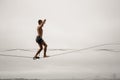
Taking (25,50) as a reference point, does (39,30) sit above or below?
above

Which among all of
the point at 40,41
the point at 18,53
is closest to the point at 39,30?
the point at 40,41

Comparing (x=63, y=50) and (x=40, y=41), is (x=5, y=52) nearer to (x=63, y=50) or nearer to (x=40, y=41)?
(x=63, y=50)

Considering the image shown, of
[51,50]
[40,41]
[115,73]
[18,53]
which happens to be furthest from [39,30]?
[115,73]

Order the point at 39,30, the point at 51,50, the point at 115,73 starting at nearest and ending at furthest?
the point at 39,30
the point at 51,50
the point at 115,73

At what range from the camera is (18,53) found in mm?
9688

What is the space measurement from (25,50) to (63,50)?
1.13 metres

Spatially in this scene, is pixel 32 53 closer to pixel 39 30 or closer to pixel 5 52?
pixel 5 52

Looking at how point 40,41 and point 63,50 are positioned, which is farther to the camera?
point 63,50

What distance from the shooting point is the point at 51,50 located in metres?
9.20

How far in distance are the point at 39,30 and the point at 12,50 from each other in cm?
242

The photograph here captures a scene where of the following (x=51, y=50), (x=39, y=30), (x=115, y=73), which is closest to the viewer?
(x=39, y=30)

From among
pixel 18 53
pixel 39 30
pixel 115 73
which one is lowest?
pixel 115 73

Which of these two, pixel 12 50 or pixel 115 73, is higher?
pixel 12 50

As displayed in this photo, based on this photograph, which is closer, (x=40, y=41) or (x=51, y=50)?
(x=40, y=41)
